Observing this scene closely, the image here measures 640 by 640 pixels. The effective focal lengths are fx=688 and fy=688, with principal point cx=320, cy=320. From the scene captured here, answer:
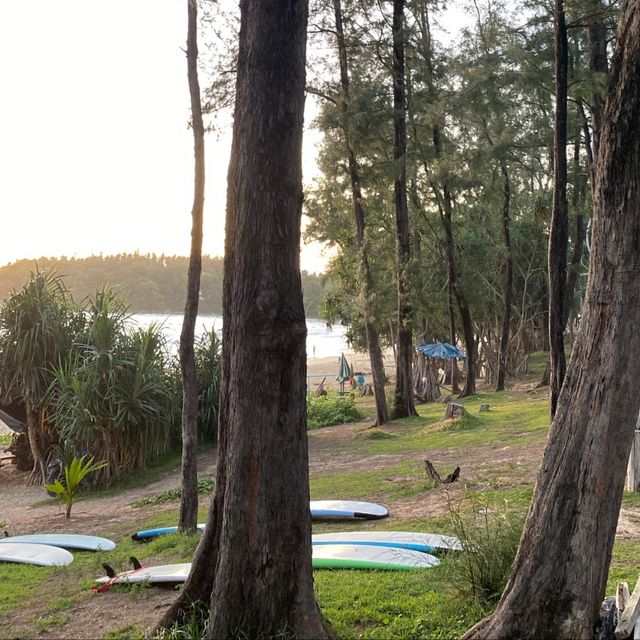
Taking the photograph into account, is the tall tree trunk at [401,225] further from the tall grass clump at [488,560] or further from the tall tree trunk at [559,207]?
the tall grass clump at [488,560]

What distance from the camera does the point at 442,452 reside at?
1181 centimetres

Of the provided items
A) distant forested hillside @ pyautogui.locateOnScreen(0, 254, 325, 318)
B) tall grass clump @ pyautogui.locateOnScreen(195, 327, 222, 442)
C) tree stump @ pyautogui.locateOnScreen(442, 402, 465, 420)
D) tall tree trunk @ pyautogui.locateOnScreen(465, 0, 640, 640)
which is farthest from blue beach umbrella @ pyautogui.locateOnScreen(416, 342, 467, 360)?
distant forested hillside @ pyautogui.locateOnScreen(0, 254, 325, 318)

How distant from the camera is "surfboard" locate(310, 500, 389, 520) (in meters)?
7.82

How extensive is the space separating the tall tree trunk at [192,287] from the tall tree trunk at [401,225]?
1034 centimetres

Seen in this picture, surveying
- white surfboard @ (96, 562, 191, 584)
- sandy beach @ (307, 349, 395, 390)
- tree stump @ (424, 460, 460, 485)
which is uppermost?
tree stump @ (424, 460, 460, 485)

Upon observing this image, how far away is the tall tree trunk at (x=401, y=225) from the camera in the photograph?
1684 cm

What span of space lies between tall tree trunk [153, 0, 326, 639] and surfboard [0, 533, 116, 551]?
481cm

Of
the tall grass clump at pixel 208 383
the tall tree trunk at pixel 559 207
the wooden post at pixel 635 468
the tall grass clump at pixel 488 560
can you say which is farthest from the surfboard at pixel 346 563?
the tall grass clump at pixel 208 383

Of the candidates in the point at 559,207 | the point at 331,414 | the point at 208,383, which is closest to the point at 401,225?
the point at 331,414

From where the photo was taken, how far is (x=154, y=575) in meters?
5.45

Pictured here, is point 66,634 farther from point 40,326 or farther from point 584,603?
point 40,326

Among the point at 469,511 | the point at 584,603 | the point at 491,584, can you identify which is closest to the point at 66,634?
the point at 491,584

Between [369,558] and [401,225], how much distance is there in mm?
13530

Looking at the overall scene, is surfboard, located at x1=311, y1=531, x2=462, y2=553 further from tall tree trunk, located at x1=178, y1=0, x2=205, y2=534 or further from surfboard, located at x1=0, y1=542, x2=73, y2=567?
surfboard, located at x1=0, y1=542, x2=73, y2=567
